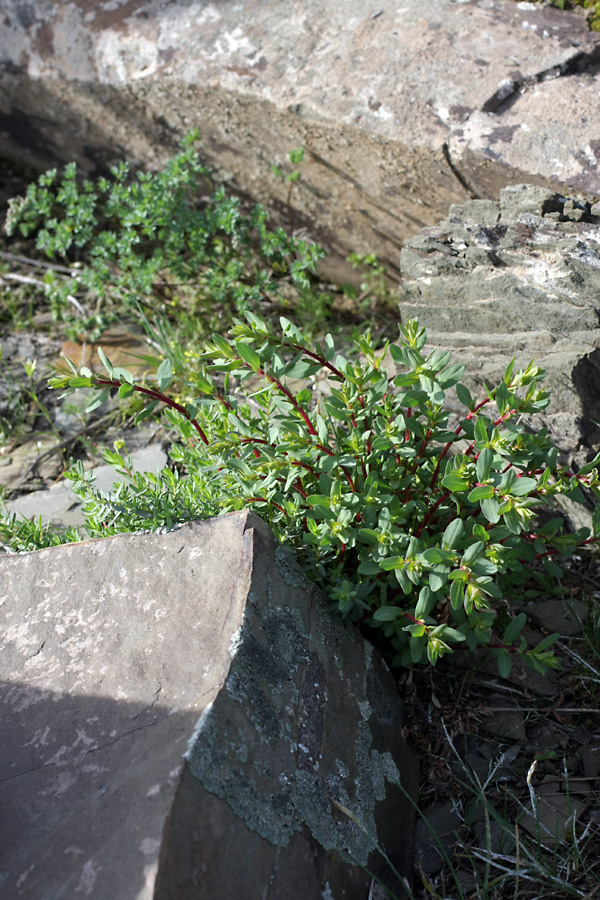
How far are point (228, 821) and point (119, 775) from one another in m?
0.26

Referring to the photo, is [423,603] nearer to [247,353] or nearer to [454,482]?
[454,482]

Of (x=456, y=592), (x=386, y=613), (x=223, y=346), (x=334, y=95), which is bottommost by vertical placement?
(x=386, y=613)

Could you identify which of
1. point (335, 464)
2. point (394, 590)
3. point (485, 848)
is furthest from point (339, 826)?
point (335, 464)

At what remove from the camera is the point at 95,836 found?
1.39m

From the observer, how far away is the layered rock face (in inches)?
94.3

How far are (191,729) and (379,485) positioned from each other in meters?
0.89

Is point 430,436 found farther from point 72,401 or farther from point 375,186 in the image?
point 72,401

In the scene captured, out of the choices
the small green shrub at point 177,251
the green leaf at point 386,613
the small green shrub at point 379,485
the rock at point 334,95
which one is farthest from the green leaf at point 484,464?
the small green shrub at point 177,251

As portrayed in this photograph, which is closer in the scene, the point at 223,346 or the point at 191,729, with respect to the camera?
A: the point at 191,729

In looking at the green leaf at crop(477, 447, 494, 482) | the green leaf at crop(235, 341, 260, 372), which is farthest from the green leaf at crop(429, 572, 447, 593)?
the green leaf at crop(235, 341, 260, 372)

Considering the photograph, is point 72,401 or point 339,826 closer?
point 339,826

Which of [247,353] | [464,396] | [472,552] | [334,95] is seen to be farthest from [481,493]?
[334,95]

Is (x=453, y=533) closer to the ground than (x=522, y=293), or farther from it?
closer to the ground

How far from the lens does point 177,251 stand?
3.53 meters
